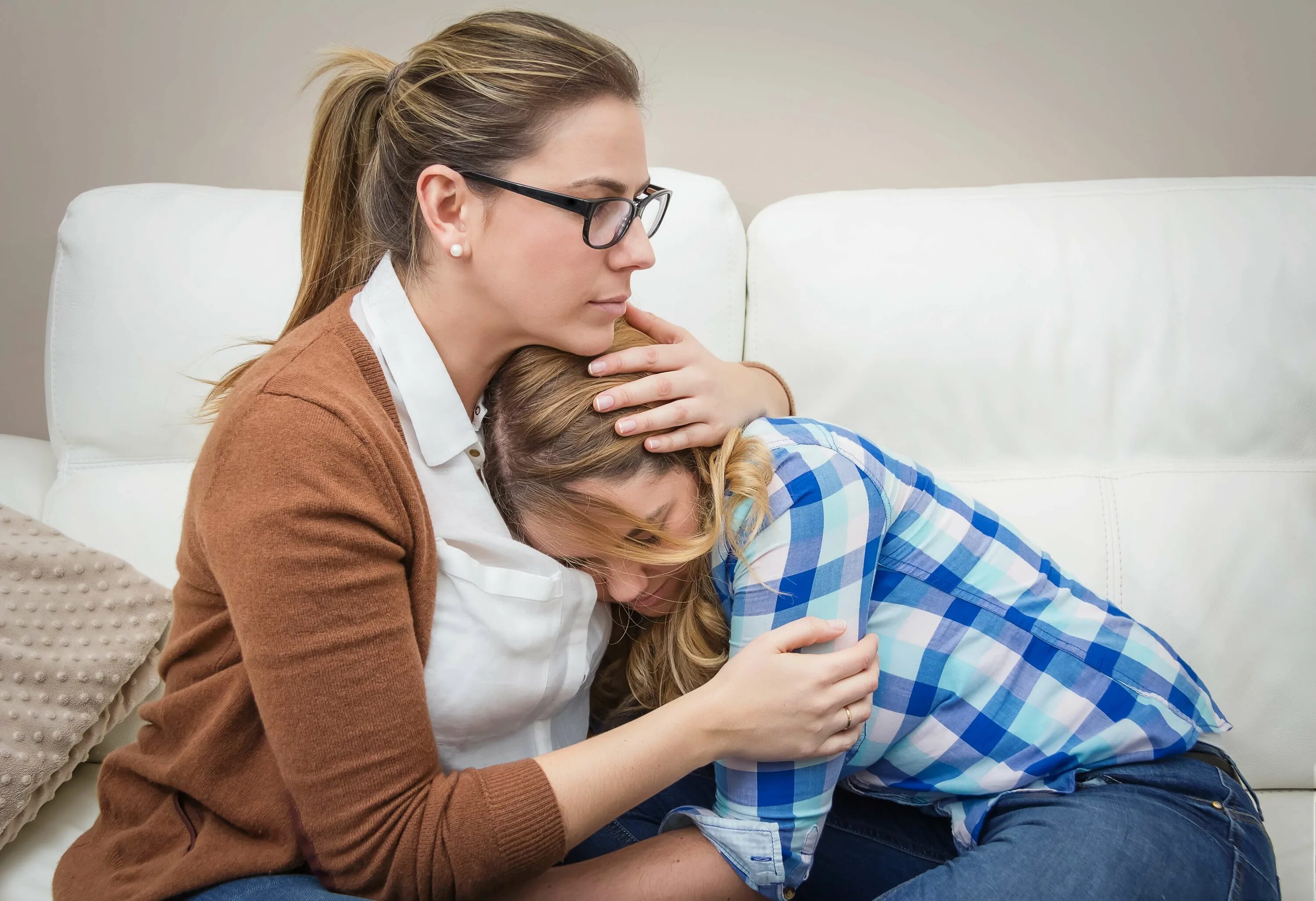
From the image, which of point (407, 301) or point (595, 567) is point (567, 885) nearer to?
point (595, 567)

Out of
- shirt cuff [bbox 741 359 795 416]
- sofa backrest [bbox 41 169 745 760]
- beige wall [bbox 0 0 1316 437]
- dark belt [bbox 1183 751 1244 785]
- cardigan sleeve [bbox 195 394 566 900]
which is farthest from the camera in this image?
beige wall [bbox 0 0 1316 437]

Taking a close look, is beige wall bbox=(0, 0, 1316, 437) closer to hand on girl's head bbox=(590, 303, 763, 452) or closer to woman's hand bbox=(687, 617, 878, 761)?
hand on girl's head bbox=(590, 303, 763, 452)

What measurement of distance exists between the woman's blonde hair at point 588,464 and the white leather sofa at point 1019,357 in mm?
443

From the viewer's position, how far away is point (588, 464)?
102 centimetres

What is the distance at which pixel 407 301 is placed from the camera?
105 cm

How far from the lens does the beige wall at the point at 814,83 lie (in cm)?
170

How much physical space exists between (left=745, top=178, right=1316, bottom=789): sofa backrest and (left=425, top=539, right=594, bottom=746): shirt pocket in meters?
0.61

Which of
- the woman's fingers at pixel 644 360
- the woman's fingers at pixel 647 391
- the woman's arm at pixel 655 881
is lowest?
the woman's arm at pixel 655 881

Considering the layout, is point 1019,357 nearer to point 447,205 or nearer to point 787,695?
point 787,695

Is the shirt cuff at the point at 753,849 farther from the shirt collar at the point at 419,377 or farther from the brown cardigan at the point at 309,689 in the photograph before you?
the shirt collar at the point at 419,377

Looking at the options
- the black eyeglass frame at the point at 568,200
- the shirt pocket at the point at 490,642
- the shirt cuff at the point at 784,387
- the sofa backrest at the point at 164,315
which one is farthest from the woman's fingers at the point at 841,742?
the sofa backrest at the point at 164,315

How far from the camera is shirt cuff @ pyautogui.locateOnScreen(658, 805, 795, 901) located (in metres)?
1.01

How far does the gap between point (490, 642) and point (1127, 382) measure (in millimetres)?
1016

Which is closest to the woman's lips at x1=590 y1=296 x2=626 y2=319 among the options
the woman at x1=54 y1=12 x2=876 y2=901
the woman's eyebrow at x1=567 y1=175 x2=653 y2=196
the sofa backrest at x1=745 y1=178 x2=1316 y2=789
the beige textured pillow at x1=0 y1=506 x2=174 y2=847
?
the woman at x1=54 y1=12 x2=876 y2=901
